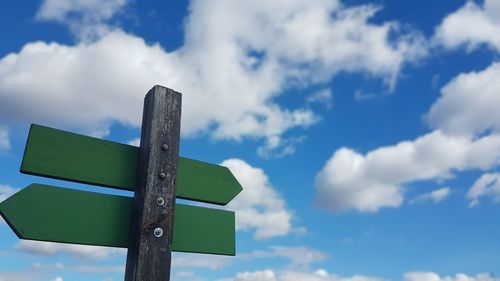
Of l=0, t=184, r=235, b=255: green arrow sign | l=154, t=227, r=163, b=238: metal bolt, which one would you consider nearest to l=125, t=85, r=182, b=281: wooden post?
l=154, t=227, r=163, b=238: metal bolt

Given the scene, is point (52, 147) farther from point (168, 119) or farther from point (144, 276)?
point (144, 276)

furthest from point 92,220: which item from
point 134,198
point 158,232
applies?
point 158,232

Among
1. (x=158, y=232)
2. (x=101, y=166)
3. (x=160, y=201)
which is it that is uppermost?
(x=101, y=166)

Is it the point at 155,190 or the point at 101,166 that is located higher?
the point at 101,166

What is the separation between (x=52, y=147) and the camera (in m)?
2.74

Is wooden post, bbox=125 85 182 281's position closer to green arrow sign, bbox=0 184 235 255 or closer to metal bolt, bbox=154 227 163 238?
metal bolt, bbox=154 227 163 238

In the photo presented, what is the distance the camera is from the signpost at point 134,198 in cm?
261

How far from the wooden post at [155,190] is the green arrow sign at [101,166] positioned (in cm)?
12

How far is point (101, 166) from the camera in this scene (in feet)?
9.56

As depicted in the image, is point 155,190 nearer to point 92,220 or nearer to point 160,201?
point 160,201

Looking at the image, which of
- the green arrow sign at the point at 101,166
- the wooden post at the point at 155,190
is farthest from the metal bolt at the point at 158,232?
the green arrow sign at the point at 101,166

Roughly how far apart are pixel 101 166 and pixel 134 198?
1.09 feet

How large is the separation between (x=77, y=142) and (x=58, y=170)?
25 cm

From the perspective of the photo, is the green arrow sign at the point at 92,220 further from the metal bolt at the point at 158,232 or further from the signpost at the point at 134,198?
the metal bolt at the point at 158,232
